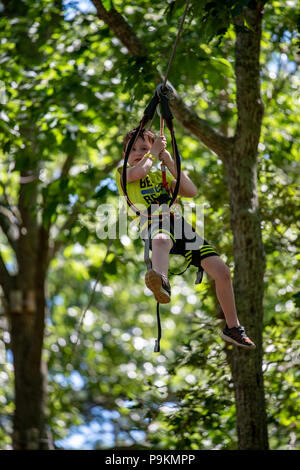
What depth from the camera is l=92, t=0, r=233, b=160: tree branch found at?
5.80 metres

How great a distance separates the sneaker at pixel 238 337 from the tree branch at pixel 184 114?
A: 208cm

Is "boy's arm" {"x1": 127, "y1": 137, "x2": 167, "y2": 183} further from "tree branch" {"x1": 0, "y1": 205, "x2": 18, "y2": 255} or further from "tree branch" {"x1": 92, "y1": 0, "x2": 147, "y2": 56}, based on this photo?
"tree branch" {"x1": 0, "y1": 205, "x2": 18, "y2": 255}

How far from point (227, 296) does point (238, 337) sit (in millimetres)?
261

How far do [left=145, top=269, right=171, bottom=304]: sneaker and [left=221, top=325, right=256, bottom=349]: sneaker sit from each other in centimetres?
52

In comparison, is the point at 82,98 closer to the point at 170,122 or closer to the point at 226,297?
the point at 170,122

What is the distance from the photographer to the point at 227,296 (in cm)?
412

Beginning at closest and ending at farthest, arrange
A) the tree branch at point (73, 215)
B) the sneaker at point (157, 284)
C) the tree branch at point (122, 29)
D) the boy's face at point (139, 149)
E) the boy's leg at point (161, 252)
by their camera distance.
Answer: the sneaker at point (157, 284) → the boy's leg at point (161, 252) → the boy's face at point (139, 149) → the tree branch at point (122, 29) → the tree branch at point (73, 215)

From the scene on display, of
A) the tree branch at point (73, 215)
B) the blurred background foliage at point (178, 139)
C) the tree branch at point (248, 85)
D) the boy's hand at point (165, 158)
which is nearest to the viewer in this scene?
the boy's hand at point (165, 158)


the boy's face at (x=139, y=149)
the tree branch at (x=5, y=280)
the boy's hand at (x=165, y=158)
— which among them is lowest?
the boy's hand at (x=165, y=158)

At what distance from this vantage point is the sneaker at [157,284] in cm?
381

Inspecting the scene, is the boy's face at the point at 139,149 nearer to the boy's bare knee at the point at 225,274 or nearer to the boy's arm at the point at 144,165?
the boy's arm at the point at 144,165

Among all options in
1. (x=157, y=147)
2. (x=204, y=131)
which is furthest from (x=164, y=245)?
(x=204, y=131)

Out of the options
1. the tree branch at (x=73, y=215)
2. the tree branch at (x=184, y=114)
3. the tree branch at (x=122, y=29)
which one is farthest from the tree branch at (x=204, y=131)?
the tree branch at (x=73, y=215)

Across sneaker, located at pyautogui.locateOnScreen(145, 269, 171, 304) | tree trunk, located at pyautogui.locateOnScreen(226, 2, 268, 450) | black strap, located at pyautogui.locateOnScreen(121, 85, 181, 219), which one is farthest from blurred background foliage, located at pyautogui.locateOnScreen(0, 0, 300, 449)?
sneaker, located at pyautogui.locateOnScreen(145, 269, 171, 304)
